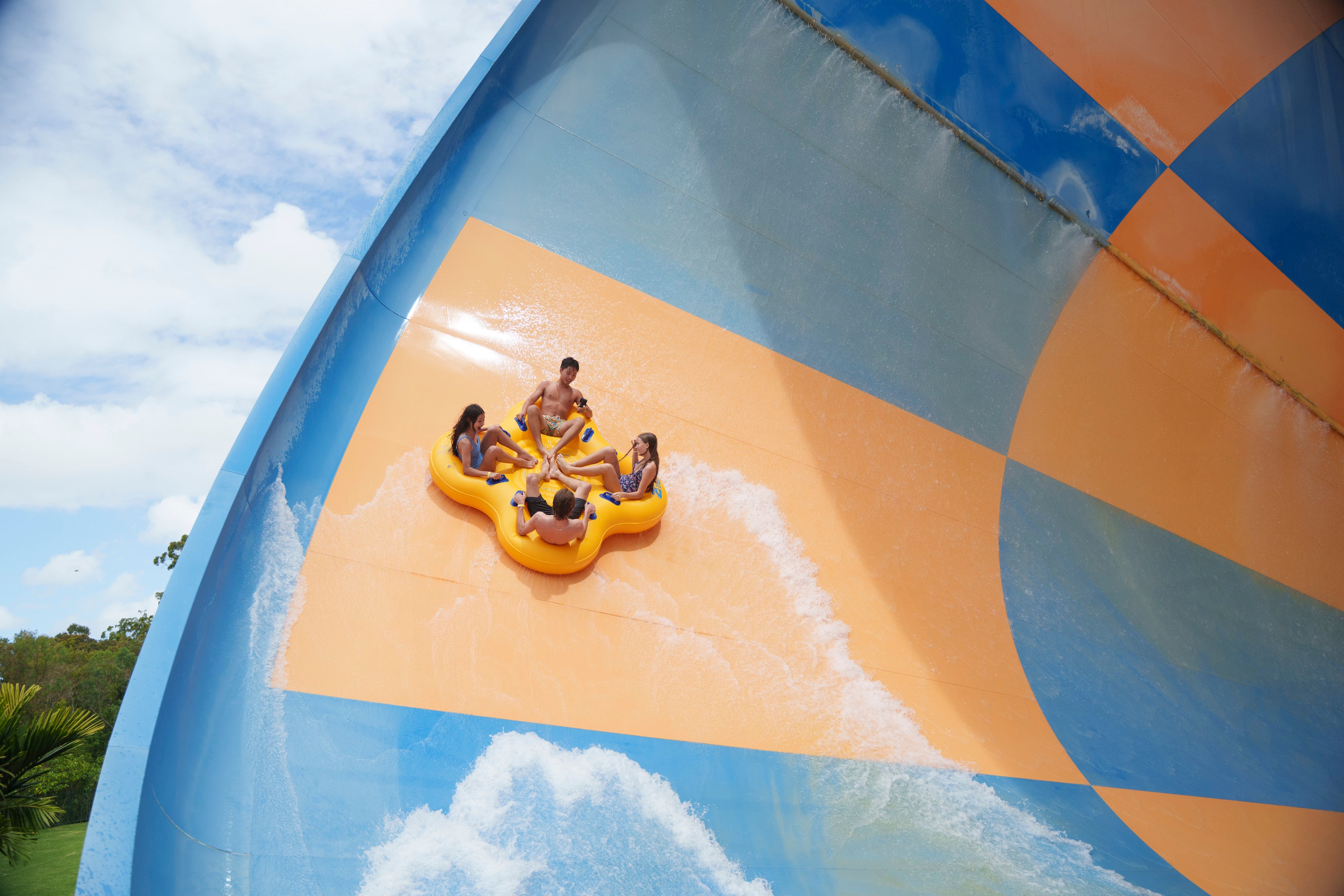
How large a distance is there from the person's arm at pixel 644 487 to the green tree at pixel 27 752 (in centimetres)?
435

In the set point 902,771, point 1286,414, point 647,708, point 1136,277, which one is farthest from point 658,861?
point 1286,414

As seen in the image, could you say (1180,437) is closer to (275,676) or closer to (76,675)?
(275,676)

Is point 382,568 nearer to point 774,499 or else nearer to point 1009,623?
point 774,499

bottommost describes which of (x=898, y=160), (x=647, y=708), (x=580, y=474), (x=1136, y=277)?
(x=647, y=708)

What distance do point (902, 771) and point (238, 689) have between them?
310cm

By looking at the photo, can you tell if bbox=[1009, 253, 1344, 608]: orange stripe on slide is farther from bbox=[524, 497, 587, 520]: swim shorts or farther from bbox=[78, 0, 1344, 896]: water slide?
bbox=[524, 497, 587, 520]: swim shorts

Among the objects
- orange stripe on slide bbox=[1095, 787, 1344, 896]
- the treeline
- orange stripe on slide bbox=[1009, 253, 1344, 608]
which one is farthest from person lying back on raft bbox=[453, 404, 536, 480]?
the treeline

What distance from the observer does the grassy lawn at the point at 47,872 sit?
9.28 meters

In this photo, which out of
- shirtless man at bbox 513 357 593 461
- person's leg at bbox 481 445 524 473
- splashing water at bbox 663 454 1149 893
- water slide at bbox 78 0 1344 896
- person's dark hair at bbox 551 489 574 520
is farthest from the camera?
shirtless man at bbox 513 357 593 461

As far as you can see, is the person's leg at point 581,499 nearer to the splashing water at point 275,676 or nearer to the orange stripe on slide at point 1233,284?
the splashing water at point 275,676

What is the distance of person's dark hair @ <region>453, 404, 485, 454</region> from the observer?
412cm

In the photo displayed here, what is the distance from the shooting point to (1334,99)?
733 cm

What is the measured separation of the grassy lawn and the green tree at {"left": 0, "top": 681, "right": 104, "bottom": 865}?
3.32 m

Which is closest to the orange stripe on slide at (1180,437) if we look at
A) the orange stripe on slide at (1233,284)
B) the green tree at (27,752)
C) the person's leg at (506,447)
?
the orange stripe on slide at (1233,284)
